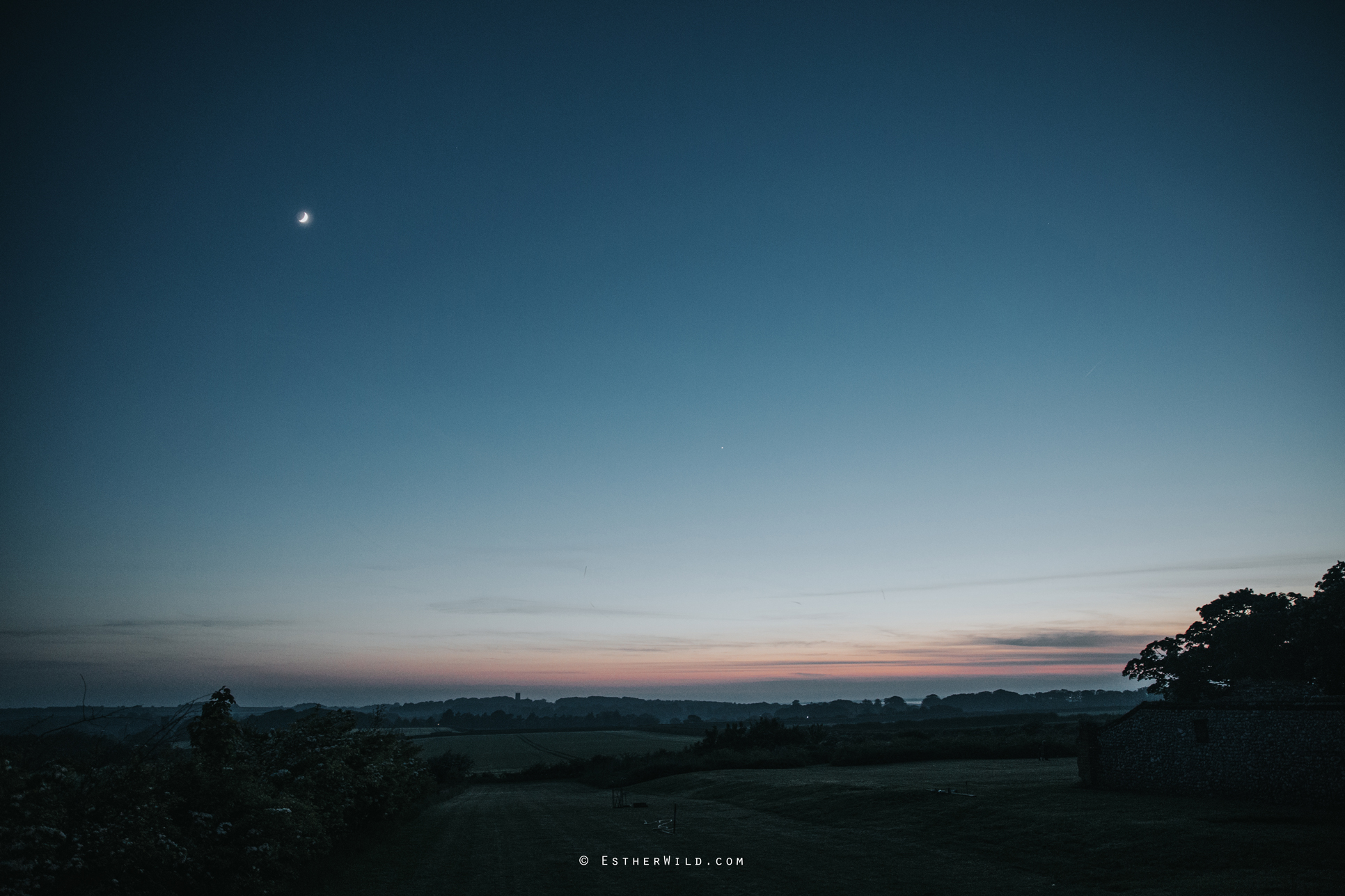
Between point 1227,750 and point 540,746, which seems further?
point 540,746

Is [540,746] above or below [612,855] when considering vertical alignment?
below

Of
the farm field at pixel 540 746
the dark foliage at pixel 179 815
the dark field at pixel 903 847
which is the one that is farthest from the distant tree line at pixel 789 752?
the dark foliage at pixel 179 815

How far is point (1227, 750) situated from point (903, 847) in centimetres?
1399

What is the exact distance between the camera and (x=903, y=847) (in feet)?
78.7

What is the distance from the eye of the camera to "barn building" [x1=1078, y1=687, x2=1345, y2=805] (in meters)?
24.9

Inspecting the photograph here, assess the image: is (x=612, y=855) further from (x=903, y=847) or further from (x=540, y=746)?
(x=540, y=746)

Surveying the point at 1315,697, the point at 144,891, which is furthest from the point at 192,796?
the point at 1315,697

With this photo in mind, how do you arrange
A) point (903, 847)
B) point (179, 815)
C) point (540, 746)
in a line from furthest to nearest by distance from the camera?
point (540, 746), point (903, 847), point (179, 815)

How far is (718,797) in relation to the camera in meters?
44.7

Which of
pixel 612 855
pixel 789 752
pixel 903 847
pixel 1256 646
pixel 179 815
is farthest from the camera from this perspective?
pixel 789 752

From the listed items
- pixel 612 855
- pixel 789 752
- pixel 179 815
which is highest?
pixel 179 815

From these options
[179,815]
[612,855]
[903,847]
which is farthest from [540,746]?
[179,815]

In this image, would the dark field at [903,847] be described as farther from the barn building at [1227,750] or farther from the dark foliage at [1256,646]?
the dark foliage at [1256,646]

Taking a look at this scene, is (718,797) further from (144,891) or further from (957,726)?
(957,726)
